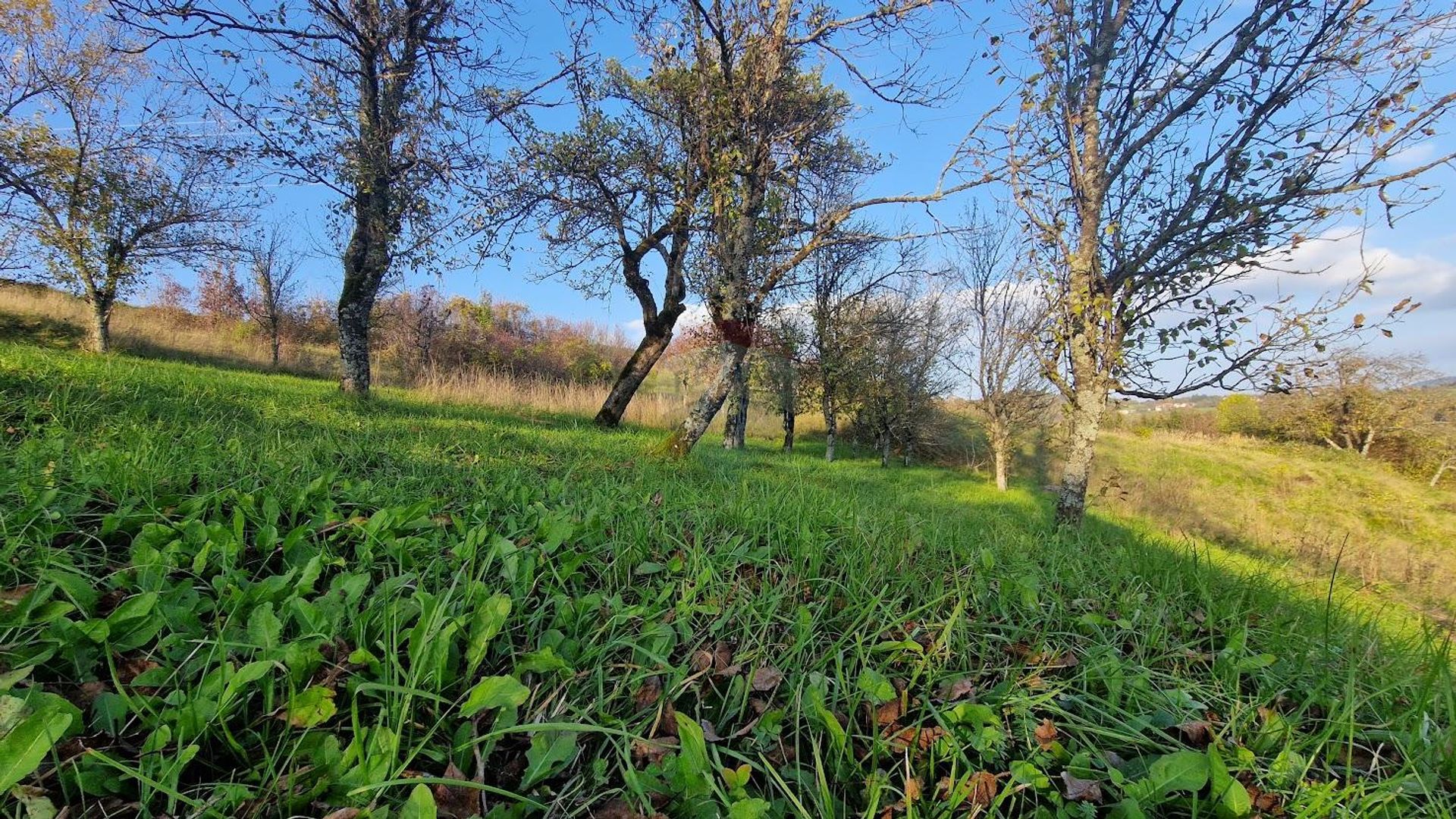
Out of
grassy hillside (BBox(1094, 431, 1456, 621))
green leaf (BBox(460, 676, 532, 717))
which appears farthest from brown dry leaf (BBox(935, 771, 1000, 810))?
grassy hillside (BBox(1094, 431, 1456, 621))

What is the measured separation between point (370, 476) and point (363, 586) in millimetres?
1941

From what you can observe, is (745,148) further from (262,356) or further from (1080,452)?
(262,356)

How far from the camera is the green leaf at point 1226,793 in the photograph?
1130 millimetres

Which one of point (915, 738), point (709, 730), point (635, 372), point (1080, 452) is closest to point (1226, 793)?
point (915, 738)

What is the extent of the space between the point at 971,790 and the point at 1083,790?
278mm

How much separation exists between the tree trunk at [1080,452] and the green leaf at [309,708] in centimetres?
571

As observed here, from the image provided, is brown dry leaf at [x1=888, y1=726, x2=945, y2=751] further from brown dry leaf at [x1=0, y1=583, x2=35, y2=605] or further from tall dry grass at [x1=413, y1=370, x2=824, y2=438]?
tall dry grass at [x1=413, y1=370, x2=824, y2=438]

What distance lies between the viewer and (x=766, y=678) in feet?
5.04

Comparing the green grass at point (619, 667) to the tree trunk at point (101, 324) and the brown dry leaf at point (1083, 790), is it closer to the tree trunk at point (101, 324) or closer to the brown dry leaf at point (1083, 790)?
the brown dry leaf at point (1083, 790)

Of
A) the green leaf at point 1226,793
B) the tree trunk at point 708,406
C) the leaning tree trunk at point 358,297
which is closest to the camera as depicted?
the green leaf at point 1226,793

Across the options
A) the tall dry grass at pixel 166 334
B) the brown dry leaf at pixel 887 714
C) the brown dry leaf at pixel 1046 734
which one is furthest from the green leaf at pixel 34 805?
the tall dry grass at pixel 166 334

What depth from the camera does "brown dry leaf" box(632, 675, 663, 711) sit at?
55.6 inches

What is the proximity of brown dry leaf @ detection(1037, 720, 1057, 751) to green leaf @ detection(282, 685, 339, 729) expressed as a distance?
1.72 meters

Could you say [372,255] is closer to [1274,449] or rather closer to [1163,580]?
[1163,580]
